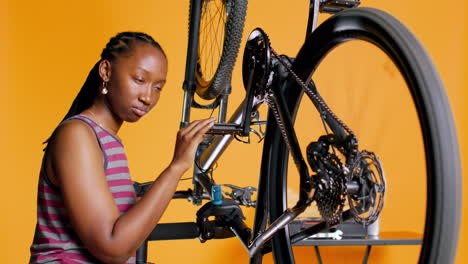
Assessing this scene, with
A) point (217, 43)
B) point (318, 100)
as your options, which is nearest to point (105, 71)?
point (318, 100)

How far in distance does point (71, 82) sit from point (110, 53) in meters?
1.55

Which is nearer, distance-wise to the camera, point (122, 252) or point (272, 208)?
point (122, 252)

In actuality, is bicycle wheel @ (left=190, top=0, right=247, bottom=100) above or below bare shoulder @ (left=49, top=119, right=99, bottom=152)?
above

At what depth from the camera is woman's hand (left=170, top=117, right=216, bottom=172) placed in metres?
0.80

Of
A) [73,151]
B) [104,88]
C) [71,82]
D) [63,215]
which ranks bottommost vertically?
[63,215]

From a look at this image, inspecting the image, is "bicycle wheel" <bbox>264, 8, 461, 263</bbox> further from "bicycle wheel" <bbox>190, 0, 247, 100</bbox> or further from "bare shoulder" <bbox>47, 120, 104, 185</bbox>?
"bicycle wheel" <bbox>190, 0, 247, 100</bbox>

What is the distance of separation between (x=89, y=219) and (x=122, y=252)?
0.07 m

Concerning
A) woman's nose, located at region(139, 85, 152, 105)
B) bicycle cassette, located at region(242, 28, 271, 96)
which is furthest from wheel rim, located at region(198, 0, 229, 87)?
woman's nose, located at region(139, 85, 152, 105)

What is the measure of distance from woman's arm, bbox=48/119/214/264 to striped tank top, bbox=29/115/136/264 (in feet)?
0.20

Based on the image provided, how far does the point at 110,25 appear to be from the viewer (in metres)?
2.33

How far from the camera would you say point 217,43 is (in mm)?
1713

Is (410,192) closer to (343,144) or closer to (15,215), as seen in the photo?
(343,144)

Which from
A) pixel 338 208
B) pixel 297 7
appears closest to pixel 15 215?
pixel 297 7

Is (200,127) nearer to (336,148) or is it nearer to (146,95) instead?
(146,95)
